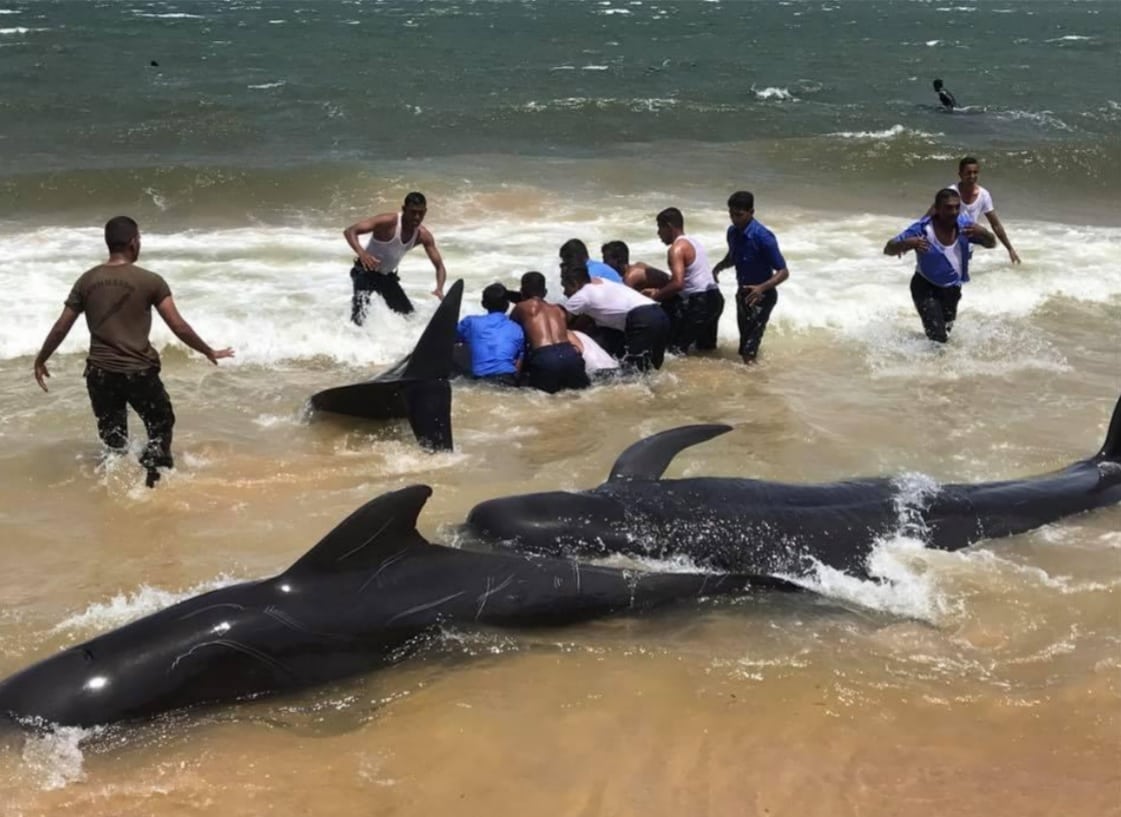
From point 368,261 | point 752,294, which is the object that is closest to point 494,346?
point 368,261

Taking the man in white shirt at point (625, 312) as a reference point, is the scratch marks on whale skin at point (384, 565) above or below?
below

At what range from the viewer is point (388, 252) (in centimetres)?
1020

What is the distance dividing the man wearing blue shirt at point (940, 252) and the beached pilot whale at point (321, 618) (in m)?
5.96

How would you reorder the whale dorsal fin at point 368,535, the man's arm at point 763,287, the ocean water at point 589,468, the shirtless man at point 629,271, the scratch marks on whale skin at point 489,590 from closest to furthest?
the ocean water at point 589,468, the whale dorsal fin at point 368,535, the scratch marks on whale skin at point 489,590, the man's arm at point 763,287, the shirtless man at point 629,271

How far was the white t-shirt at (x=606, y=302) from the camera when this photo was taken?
372 inches

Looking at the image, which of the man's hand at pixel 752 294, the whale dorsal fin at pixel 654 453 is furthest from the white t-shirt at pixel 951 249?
the whale dorsal fin at pixel 654 453

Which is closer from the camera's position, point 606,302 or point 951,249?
point 606,302

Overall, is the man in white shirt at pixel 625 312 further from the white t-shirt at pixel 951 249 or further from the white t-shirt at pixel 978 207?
the white t-shirt at pixel 978 207

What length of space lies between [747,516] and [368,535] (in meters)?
2.11

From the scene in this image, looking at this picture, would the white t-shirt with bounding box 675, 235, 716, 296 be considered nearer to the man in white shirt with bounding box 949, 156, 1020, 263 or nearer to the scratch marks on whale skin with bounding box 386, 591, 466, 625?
the man in white shirt with bounding box 949, 156, 1020, 263

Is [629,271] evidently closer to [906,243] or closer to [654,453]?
[906,243]

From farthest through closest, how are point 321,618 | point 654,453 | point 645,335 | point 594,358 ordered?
1. point 645,335
2. point 594,358
3. point 654,453
4. point 321,618

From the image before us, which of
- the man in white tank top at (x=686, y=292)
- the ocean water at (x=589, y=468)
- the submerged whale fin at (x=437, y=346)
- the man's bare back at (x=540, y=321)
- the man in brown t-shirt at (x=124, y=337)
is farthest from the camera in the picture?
the man in white tank top at (x=686, y=292)

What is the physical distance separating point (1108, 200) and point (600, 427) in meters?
16.2
